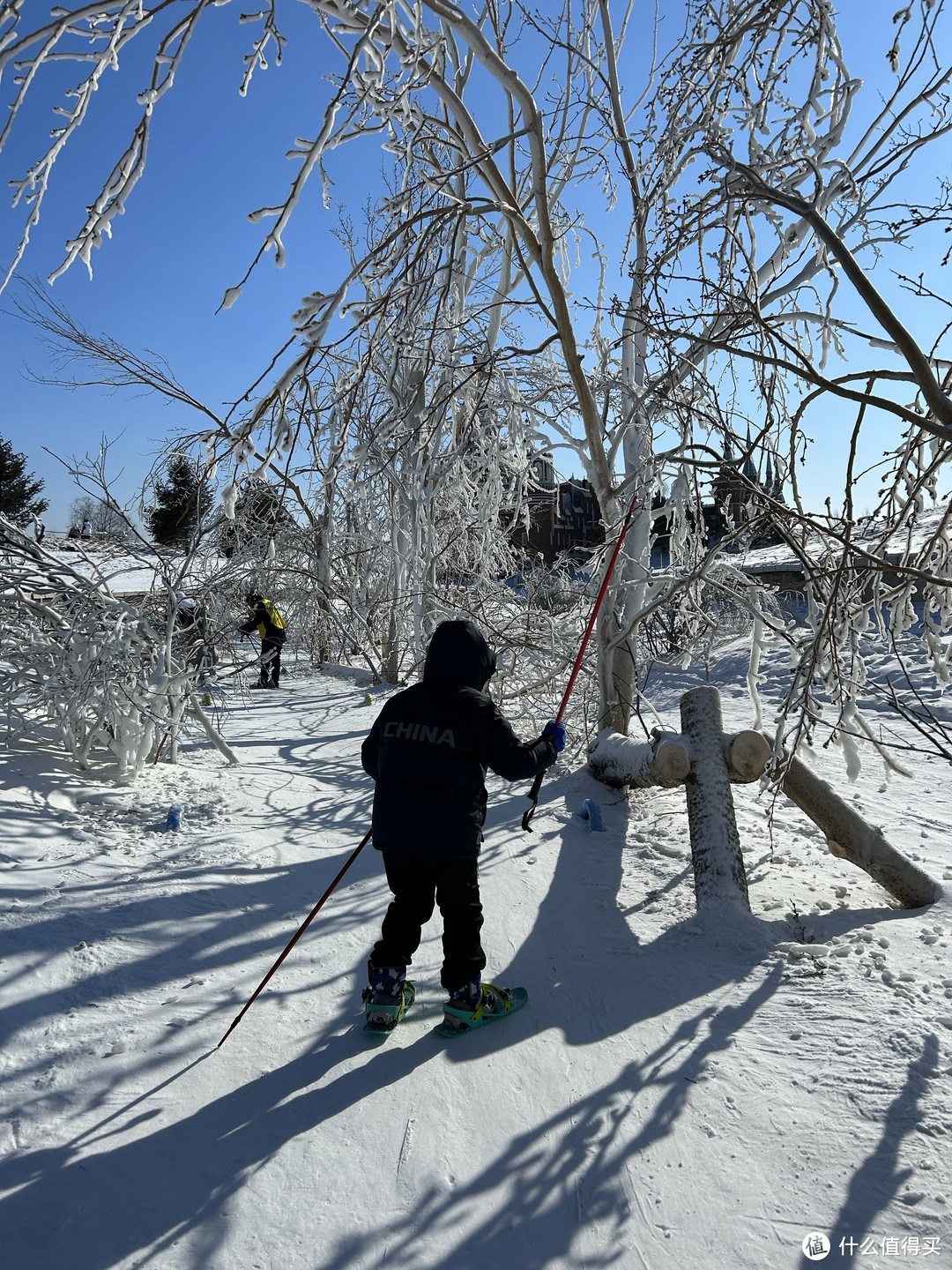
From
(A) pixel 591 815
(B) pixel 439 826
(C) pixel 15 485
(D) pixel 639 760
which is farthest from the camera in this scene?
(C) pixel 15 485

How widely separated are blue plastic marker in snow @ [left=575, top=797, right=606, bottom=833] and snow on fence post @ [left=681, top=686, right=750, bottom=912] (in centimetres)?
103

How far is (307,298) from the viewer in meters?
3.02

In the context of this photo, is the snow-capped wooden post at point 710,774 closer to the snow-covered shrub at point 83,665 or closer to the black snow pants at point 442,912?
the black snow pants at point 442,912

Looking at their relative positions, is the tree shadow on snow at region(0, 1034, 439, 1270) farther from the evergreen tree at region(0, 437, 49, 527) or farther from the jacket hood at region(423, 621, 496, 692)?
the evergreen tree at region(0, 437, 49, 527)

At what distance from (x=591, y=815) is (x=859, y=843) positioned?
69.2 inches

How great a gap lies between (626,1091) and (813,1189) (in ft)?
1.98

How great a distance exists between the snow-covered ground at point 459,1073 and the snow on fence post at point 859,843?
125mm

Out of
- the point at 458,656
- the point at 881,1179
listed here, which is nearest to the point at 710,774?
the point at 458,656

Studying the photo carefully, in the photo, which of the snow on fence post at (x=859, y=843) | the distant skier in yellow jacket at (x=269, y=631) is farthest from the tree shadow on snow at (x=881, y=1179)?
the distant skier in yellow jacket at (x=269, y=631)

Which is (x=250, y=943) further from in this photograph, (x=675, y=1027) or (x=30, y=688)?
(x=30, y=688)

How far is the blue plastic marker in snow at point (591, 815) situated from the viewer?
5.29m

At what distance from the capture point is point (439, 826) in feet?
9.32

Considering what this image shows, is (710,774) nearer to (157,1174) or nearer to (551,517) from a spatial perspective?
(157,1174)

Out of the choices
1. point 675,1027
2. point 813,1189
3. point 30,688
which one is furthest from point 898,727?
point 30,688
